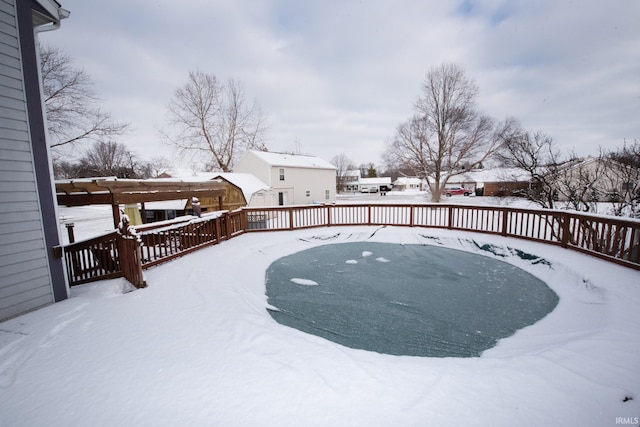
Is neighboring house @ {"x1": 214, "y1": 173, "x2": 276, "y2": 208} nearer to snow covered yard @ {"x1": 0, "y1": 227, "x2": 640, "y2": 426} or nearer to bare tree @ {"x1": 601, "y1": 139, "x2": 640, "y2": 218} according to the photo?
snow covered yard @ {"x1": 0, "y1": 227, "x2": 640, "y2": 426}

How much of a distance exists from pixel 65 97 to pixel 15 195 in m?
18.9

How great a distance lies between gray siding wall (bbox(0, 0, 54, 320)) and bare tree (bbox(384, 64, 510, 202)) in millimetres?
20058

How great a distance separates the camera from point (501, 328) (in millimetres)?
3143

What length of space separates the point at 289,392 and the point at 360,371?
65 centimetres

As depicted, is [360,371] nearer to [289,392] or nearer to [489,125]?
[289,392]

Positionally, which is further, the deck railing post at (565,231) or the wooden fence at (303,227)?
the deck railing post at (565,231)

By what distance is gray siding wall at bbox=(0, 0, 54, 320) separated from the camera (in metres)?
3.11

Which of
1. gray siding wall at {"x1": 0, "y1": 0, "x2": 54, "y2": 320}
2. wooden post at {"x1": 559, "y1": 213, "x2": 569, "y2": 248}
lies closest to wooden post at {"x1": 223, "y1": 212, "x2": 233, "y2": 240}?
gray siding wall at {"x1": 0, "y1": 0, "x2": 54, "y2": 320}

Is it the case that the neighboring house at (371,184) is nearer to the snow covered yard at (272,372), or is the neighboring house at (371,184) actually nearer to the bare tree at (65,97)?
the bare tree at (65,97)

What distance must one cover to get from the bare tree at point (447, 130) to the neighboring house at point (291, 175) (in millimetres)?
Result: 9197

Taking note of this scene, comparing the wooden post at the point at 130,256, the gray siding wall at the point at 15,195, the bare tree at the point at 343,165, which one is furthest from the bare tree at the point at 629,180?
the bare tree at the point at 343,165

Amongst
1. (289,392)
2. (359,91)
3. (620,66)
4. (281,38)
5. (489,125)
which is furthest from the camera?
(489,125)

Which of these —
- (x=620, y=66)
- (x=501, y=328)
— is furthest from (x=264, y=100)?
(x=501, y=328)

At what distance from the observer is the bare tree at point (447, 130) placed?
59.5ft
